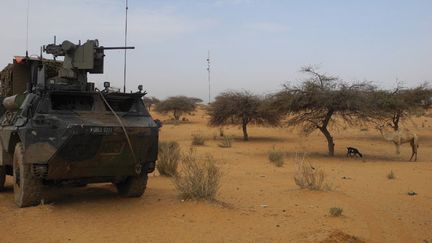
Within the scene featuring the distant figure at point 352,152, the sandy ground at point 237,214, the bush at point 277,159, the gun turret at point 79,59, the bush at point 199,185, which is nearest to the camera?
the sandy ground at point 237,214

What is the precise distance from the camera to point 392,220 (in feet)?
26.1

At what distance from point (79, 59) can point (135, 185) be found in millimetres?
2580

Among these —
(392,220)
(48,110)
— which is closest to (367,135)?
(392,220)

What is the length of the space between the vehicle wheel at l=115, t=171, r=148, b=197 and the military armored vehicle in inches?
0.7

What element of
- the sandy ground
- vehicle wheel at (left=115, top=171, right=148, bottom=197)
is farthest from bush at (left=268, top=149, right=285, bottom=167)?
vehicle wheel at (left=115, top=171, right=148, bottom=197)

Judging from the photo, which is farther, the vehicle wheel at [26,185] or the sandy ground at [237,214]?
the vehicle wheel at [26,185]

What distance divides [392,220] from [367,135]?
26.2m

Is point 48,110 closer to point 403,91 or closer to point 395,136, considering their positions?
point 395,136

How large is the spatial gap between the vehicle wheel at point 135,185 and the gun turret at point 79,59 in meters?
1.93

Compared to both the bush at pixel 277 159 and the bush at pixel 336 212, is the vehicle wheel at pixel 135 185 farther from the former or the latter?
the bush at pixel 277 159

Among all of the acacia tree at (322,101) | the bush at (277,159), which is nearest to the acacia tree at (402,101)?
the acacia tree at (322,101)

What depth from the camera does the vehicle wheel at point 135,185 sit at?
29.8 feet

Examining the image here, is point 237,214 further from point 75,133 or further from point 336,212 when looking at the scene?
point 75,133

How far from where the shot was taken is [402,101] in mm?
25094
